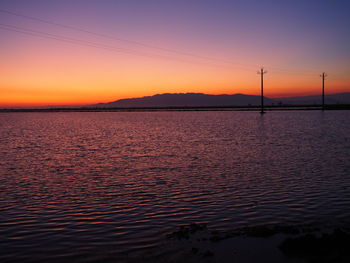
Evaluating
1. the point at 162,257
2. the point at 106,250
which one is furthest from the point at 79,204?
the point at 162,257

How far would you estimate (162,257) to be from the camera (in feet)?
26.6

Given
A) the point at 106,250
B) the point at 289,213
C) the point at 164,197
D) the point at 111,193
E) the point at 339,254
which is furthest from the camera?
the point at 111,193

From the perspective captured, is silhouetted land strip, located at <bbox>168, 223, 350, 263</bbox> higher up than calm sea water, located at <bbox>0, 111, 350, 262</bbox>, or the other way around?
silhouetted land strip, located at <bbox>168, 223, 350, 263</bbox>

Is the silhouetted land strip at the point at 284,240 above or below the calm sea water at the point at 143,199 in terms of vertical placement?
above

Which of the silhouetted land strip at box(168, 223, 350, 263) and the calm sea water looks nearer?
the silhouetted land strip at box(168, 223, 350, 263)

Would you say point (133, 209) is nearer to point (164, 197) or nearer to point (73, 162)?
point (164, 197)

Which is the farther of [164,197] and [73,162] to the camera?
[73,162]

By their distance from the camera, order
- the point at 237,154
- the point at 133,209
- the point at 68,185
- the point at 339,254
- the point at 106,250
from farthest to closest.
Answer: the point at 237,154 → the point at 68,185 → the point at 133,209 → the point at 106,250 → the point at 339,254

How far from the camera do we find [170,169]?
2058 centimetres

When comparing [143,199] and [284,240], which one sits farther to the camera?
[143,199]

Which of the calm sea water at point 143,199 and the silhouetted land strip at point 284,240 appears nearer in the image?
the silhouetted land strip at point 284,240

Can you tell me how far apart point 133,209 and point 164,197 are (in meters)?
1.97

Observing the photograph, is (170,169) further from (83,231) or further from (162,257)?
(162,257)

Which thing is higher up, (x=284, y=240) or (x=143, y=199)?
(x=284, y=240)
